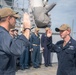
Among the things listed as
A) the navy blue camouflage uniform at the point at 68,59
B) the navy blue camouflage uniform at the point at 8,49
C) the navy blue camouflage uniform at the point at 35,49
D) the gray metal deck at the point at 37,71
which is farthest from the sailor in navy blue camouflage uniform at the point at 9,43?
the navy blue camouflage uniform at the point at 35,49

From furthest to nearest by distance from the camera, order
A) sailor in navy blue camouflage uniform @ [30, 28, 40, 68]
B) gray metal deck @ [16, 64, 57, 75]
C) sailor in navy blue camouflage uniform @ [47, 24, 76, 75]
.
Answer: sailor in navy blue camouflage uniform @ [30, 28, 40, 68]
gray metal deck @ [16, 64, 57, 75]
sailor in navy blue camouflage uniform @ [47, 24, 76, 75]

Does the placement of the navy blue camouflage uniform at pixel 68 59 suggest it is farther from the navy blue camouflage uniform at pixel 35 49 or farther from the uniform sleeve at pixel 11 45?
the navy blue camouflage uniform at pixel 35 49

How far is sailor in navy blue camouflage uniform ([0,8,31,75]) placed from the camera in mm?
2900

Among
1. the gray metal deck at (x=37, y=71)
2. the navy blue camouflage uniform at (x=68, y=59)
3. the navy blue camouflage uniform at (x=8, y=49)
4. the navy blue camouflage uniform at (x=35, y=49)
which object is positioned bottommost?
the gray metal deck at (x=37, y=71)

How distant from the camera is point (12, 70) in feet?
10.3

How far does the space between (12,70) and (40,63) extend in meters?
8.82

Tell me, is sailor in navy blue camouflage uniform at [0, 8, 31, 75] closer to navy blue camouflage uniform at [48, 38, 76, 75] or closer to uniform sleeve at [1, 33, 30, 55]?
uniform sleeve at [1, 33, 30, 55]

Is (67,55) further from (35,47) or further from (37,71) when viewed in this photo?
(35,47)

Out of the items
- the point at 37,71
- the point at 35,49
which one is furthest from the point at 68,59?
the point at 35,49

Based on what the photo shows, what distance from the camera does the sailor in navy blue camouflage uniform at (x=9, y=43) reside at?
2900 millimetres

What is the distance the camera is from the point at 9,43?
288 cm

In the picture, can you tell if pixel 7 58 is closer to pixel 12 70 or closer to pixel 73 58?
pixel 12 70

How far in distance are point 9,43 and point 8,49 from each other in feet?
0.24

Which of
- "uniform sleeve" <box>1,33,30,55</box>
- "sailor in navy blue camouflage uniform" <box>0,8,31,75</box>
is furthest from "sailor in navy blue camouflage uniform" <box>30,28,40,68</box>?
"uniform sleeve" <box>1,33,30,55</box>
